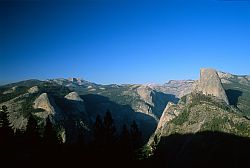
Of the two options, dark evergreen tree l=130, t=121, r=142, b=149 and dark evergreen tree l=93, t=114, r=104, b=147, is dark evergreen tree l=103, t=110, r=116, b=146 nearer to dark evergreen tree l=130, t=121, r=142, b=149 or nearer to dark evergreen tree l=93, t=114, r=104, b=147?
dark evergreen tree l=93, t=114, r=104, b=147

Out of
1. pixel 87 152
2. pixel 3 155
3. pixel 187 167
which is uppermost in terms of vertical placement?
pixel 87 152

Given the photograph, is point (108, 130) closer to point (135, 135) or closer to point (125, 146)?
point (125, 146)

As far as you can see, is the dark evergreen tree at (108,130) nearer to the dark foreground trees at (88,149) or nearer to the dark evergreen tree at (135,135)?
the dark foreground trees at (88,149)

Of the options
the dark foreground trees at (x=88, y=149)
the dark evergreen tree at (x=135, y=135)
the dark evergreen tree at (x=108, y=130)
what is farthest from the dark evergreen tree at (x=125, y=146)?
the dark evergreen tree at (x=108, y=130)

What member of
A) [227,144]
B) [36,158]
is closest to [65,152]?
[36,158]

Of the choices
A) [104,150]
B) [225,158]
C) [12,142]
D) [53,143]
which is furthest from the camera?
[225,158]

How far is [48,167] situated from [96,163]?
62.6ft

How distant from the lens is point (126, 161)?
2307 inches

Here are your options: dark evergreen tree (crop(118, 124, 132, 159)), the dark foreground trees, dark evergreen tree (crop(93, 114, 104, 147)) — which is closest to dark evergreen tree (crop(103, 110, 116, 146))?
the dark foreground trees

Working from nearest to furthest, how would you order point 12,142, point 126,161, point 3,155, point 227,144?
point 126,161
point 3,155
point 12,142
point 227,144

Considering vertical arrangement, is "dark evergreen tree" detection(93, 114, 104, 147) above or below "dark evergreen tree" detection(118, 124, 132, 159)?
above

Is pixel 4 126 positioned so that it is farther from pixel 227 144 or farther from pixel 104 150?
pixel 227 144

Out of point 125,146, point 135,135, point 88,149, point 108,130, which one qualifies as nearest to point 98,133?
point 108,130

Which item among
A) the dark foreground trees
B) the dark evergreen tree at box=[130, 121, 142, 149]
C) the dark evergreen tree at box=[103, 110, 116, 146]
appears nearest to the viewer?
the dark evergreen tree at box=[103, 110, 116, 146]
